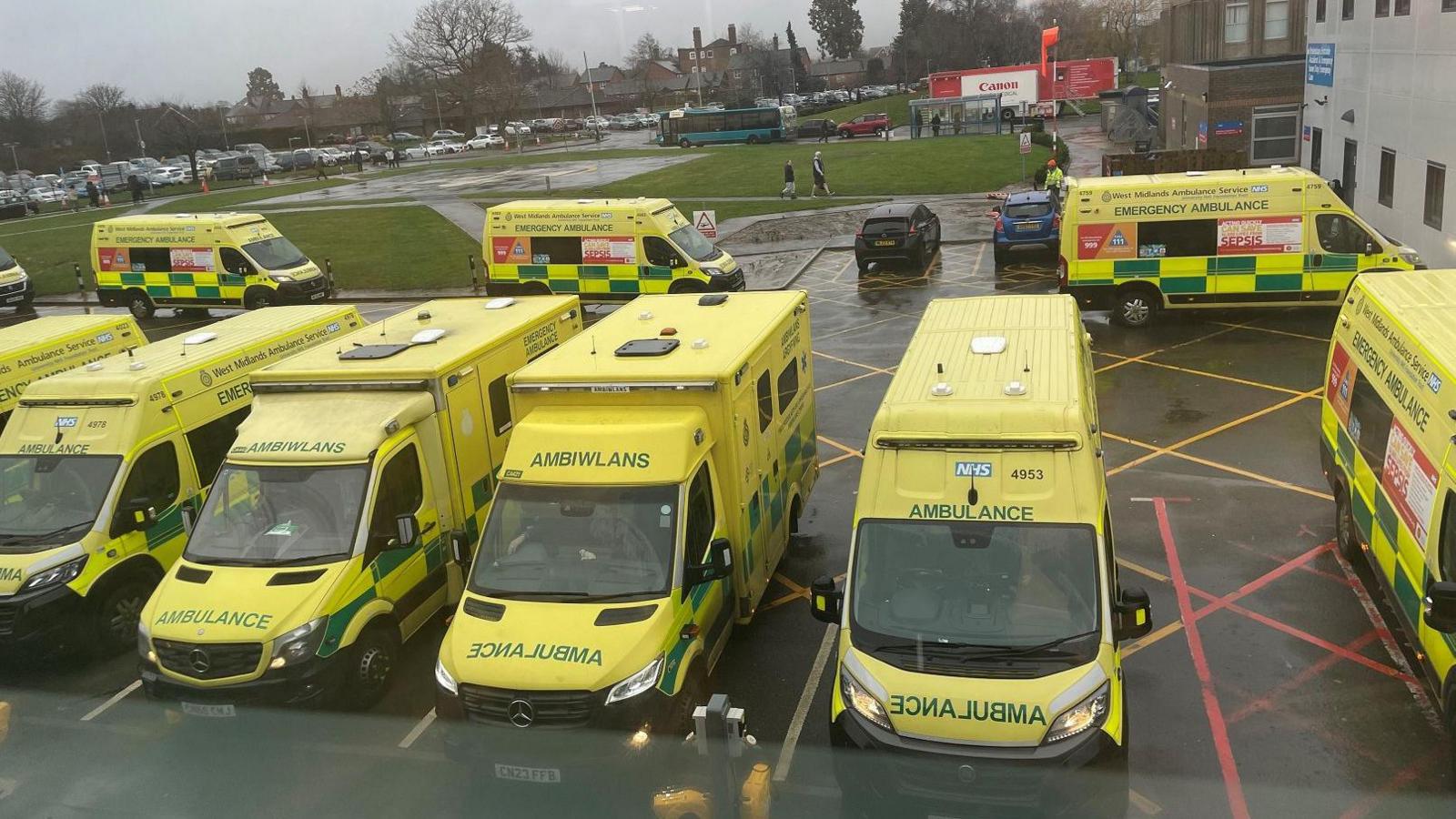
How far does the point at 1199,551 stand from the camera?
10266 mm

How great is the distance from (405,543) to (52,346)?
7939 millimetres

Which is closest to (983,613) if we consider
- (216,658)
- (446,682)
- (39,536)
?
(446,682)

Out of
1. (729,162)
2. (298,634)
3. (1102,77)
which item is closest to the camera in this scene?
(298,634)

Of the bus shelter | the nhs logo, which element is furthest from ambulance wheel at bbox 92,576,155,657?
the bus shelter

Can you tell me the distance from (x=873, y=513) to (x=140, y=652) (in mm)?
5658

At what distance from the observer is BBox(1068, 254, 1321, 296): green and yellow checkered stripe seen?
56.4ft

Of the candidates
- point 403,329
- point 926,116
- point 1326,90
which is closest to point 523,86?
point 926,116

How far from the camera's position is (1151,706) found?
780cm

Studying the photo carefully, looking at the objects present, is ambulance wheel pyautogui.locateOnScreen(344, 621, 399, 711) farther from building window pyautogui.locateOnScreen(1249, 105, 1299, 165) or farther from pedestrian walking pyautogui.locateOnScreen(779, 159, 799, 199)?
building window pyautogui.locateOnScreen(1249, 105, 1299, 165)

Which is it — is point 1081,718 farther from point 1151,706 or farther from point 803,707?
point 803,707

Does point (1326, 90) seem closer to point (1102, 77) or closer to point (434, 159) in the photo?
point (1102, 77)

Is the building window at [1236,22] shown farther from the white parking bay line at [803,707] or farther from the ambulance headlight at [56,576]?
the ambulance headlight at [56,576]

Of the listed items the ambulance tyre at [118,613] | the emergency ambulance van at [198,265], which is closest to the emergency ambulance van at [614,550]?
the ambulance tyre at [118,613]

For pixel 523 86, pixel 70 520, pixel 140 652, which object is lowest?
pixel 140 652
